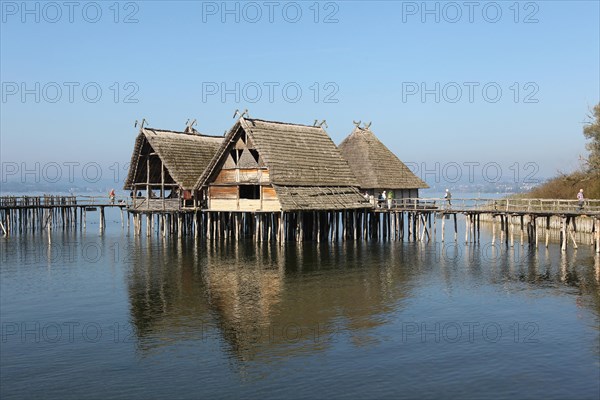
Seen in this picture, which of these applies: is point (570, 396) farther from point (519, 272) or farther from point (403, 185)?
point (403, 185)

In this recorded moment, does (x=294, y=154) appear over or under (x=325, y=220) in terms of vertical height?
over

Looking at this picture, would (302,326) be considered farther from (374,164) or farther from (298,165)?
(374,164)

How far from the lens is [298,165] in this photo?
43.7m

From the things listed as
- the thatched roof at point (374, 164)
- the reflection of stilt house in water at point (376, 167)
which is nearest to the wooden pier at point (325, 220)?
the reflection of stilt house in water at point (376, 167)

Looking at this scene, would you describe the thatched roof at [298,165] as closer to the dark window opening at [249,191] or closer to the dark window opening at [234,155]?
the dark window opening at [234,155]

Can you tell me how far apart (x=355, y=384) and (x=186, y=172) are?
32.6 metres

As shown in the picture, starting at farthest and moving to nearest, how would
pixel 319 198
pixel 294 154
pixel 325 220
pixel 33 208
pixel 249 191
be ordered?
pixel 33 208 → pixel 249 191 → pixel 325 220 → pixel 294 154 → pixel 319 198

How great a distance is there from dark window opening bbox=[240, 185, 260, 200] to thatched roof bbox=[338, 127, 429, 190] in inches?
264

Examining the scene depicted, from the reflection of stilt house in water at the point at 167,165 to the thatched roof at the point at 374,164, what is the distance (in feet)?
31.9

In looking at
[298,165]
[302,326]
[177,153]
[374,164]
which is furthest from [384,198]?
[302,326]

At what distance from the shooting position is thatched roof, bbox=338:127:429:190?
155 ft

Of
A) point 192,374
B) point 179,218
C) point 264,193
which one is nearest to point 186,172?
point 179,218

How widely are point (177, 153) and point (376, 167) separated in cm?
1295

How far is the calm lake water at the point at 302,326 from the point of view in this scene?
648 inches
